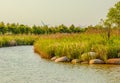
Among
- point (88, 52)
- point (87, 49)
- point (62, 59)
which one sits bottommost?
point (62, 59)

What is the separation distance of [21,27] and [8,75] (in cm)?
5549

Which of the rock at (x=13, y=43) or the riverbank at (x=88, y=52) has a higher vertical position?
the riverbank at (x=88, y=52)

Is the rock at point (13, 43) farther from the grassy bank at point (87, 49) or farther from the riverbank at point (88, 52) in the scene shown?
the grassy bank at point (87, 49)

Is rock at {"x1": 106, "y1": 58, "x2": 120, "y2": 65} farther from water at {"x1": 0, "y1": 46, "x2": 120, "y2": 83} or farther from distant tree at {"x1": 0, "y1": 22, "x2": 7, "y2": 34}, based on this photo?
distant tree at {"x1": 0, "y1": 22, "x2": 7, "y2": 34}

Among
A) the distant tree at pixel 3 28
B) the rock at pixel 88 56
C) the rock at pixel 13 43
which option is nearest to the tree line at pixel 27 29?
the distant tree at pixel 3 28

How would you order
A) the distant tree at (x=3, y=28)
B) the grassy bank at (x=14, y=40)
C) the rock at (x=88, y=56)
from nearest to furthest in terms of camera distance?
the rock at (x=88, y=56)
the grassy bank at (x=14, y=40)
the distant tree at (x=3, y=28)

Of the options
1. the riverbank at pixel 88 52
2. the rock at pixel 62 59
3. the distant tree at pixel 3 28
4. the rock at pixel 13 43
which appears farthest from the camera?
the distant tree at pixel 3 28

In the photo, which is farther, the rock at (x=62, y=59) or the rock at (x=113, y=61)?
the rock at (x=62, y=59)

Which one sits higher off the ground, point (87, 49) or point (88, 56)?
point (87, 49)

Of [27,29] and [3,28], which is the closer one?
[3,28]

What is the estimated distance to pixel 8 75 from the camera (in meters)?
15.1

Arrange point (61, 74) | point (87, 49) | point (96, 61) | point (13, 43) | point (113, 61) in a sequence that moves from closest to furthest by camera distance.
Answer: point (61, 74)
point (113, 61)
point (96, 61)
point (87, 49)
point (13, 43)

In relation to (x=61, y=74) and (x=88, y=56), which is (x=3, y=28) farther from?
(x=61, y=74)

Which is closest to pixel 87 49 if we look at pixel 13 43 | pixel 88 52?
pixel 88 52
